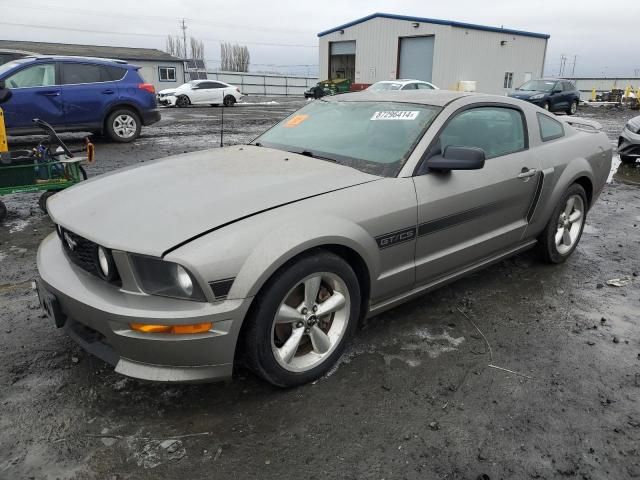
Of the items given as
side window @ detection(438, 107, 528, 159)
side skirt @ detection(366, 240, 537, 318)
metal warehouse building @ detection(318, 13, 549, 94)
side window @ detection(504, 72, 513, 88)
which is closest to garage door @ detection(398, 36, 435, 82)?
metal warehouse building @ detection(318, 13, 549, 94)

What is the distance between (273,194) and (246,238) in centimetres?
40

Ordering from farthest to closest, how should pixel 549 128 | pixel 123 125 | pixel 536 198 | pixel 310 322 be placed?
pixel 123 125, pixel 549 128, pixel 536 198, pixel 310 322

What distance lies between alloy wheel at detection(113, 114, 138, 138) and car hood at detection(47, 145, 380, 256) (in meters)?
8.18

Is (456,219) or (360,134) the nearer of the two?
(456,219)

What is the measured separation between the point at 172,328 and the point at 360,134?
182cm

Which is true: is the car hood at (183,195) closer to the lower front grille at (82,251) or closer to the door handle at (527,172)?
the lower front grille at (82,251)

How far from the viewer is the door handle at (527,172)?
3607 mm

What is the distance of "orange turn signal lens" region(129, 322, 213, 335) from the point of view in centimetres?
215

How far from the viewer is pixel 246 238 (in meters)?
2.26

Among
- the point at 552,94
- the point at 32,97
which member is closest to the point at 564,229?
the point at 32,97

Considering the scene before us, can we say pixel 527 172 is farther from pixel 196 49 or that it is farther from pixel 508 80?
pixel 196 49

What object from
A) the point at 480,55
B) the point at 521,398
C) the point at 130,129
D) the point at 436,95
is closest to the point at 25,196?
the point at 130,129

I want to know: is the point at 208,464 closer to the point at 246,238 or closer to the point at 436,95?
the point at 246,238

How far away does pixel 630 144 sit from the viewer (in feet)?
30.2
